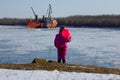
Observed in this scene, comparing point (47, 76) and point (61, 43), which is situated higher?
point (47, 76)

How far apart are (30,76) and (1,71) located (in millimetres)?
860

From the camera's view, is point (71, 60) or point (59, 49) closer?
point (59, 49)

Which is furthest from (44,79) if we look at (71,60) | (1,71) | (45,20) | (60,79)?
(45,20)

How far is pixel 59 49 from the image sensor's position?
1216 centimetres

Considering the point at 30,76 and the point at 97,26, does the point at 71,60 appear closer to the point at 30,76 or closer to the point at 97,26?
the point at 30,76

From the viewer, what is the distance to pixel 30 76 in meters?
7.25

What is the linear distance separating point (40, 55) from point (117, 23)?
3058 cm

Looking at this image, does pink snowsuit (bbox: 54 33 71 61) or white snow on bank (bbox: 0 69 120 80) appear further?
pink snowsuit (bbox: 54 33 71 61)

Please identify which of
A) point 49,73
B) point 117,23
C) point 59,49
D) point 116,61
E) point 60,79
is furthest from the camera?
point 117,23

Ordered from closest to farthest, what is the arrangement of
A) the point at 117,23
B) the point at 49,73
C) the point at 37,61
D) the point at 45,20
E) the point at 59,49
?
the point at 49,73, the point at 37,61, the point at 59,49, the point at 117,23, the point at 45,20

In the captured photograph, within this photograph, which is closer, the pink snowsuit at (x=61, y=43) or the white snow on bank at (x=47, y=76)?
the white snow on bank at (x=47, y=76)

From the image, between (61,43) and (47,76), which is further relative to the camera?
(61,43)

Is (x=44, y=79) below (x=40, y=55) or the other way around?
the other way around

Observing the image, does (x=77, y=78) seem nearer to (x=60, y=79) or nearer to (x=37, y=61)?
(x=60, y=79)
